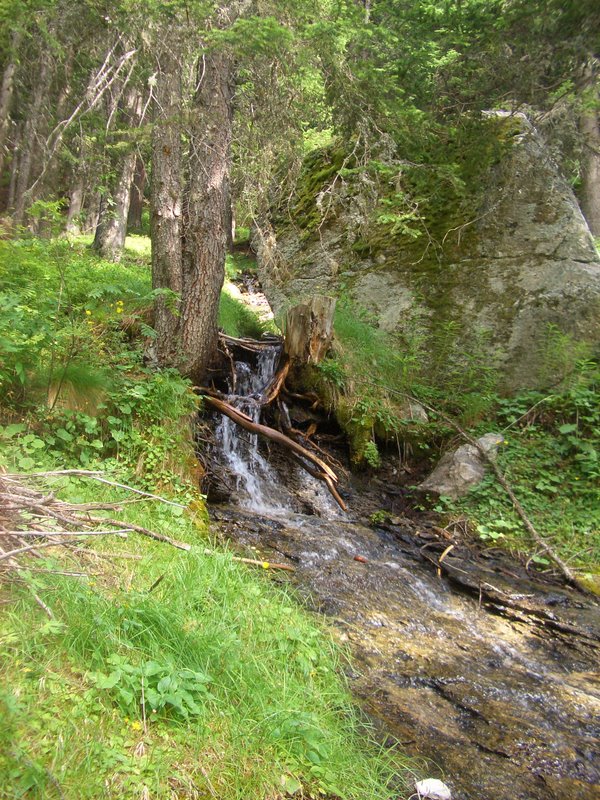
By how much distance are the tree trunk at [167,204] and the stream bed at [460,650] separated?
2062 mm

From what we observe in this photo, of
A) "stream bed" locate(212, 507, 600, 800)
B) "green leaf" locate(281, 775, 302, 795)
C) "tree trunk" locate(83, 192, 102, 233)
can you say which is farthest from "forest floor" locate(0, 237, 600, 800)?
"tree trunk" locate(83, 192, 102, 233)

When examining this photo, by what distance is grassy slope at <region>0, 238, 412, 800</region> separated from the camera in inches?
69.1

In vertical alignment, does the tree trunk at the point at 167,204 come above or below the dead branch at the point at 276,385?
above

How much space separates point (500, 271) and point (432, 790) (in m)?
6.82

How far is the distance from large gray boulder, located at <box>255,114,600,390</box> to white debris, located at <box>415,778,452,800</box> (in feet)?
17.0

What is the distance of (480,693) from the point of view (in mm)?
3105

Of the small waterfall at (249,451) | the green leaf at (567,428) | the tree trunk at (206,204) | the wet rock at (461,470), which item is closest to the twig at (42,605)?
the small waterfall at (249,451)

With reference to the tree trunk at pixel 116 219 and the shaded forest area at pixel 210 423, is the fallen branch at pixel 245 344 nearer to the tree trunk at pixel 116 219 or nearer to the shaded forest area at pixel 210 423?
the shaded forest area at pixel 210 423

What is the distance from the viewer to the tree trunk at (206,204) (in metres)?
5.38

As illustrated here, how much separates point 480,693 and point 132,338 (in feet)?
15.5

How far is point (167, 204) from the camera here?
17.4 ft

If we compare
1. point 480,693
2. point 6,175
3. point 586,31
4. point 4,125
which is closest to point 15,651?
point 480,693

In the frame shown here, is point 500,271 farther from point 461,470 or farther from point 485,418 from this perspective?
point 461,470

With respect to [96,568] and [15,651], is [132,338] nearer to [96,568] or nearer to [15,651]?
[96,568]
